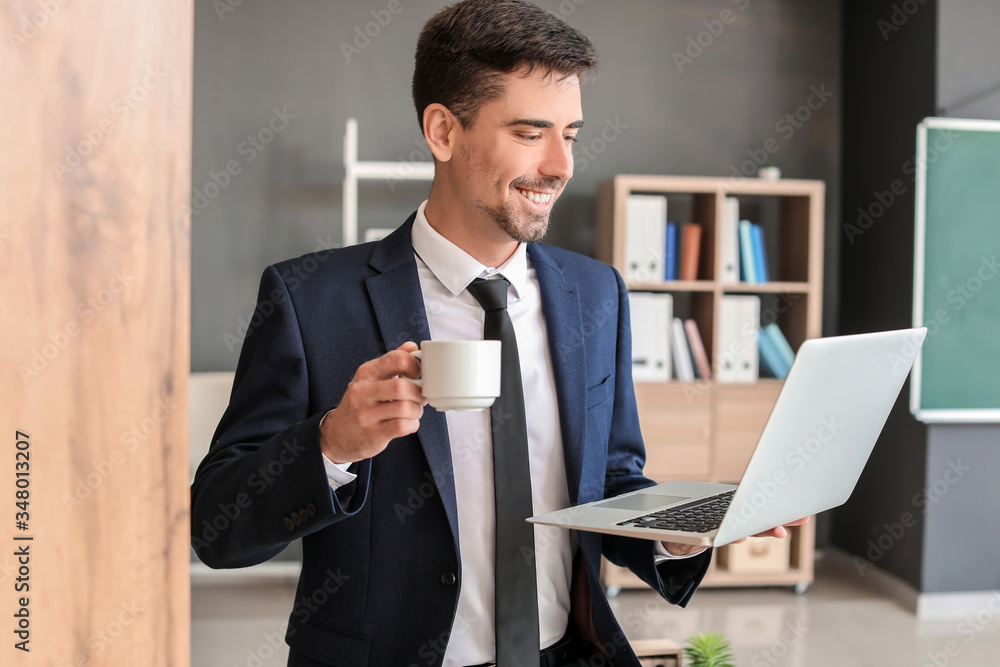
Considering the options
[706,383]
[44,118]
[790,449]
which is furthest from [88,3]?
[706,383]

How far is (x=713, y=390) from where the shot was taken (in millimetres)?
3939

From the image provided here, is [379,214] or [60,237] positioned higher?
[379,214]

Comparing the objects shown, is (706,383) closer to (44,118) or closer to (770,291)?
(770,291)

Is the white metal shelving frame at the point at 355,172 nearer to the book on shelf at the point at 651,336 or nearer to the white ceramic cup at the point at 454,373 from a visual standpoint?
the book on shelf at the point at 651,336

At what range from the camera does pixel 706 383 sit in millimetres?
3924

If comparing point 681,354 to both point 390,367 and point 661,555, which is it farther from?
point 390,367

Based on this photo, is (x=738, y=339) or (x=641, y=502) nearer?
(x=641, y=502)

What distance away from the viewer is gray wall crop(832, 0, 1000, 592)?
3.68 metres

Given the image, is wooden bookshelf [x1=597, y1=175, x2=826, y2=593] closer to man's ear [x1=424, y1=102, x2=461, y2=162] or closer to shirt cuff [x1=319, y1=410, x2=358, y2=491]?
man's ear [x1=424, y1=102, x2=461, y2=162]

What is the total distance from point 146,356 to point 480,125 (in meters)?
0.89

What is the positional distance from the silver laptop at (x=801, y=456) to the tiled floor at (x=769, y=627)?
7.29 ft

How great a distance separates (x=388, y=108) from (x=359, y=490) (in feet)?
11.0

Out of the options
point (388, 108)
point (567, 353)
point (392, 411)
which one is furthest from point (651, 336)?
point (392, 411)

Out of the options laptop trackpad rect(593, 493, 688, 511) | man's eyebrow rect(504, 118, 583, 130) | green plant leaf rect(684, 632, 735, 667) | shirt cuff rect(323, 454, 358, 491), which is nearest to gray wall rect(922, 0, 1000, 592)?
green plant leaf rect(684, 632, 735, 667)
